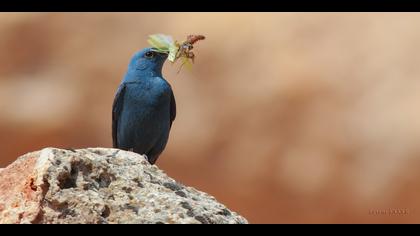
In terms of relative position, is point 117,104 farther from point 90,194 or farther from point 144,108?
point 90,194

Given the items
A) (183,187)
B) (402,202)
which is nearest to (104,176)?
(183,187)

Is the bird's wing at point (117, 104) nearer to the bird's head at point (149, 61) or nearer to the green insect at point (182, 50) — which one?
the bird's head at point (149, 61)

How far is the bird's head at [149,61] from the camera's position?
6684mm

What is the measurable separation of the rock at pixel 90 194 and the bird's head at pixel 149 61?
9.16ft

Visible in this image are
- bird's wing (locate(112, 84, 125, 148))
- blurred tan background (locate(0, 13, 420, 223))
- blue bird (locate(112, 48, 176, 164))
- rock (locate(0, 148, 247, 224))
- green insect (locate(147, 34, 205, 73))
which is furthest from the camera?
blurred tan background (locate(0, 13, 420, 223))

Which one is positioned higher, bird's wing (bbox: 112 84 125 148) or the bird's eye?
the bird's eye

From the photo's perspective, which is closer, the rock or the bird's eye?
the rock

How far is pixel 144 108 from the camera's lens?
6.48 meters

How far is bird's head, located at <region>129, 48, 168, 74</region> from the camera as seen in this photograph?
668 centimetres

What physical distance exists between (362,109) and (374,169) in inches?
35.1

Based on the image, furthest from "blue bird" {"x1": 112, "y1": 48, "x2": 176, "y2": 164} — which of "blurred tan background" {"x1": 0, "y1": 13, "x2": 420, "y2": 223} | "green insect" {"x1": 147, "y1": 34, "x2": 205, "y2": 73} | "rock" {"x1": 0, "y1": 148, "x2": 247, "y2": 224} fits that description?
"blurred tan background" {"x1": 0, "y1": 13, "x2": 420, "y2": 223}

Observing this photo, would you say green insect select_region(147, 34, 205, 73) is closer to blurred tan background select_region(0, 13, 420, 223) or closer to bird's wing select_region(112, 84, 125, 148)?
bird's wing select_region(112, 84, 125, 148)

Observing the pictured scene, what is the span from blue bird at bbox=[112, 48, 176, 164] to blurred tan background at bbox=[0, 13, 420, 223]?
5.43m

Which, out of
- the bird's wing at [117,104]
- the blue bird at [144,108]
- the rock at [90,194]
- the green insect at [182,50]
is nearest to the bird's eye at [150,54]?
the blue bird at [144,108]
